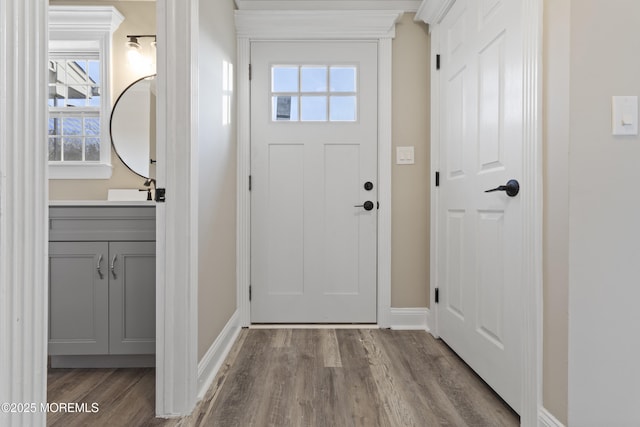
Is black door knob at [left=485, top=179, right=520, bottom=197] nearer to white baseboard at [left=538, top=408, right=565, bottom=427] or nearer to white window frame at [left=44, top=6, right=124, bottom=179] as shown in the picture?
white baseboard at [left=538, top=408, right=565, bottom=427]

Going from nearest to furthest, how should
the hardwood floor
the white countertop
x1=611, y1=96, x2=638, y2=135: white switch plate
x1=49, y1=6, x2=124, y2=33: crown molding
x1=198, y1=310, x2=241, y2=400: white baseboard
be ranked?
1. x1=611, y1=96, x2=638, y2=135: white switch plate
2. the hardwood floor
3. x1=198, y1=310, x2=241, y2=400: white baseboard
4. the white countertop
5. x1=49, y1=6, x2=124, y2=33: crown molding

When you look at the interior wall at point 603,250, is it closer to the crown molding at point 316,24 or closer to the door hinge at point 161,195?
the door hinge at point 161,195

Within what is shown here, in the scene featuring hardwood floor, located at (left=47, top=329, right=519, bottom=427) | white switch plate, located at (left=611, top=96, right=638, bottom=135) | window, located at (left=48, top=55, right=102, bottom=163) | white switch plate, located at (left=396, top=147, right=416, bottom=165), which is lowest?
hardwood floor, located at (left=47, top=329, right=519, bottom=427)

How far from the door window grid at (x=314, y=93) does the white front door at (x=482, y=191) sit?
0.64 meters

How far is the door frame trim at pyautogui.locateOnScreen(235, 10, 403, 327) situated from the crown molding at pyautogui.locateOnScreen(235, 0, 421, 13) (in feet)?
0.27

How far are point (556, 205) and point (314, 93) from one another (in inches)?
70.3

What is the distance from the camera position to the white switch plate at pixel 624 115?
109 centimetres

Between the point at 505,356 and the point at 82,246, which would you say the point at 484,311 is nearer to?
the point at 505,356

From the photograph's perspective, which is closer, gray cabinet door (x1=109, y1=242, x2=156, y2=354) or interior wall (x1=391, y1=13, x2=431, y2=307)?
gray cabinet door (x1=109, y1=242, x2=156, y2=354)

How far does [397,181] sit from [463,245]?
74cm

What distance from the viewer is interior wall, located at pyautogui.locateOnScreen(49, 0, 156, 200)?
2.47m

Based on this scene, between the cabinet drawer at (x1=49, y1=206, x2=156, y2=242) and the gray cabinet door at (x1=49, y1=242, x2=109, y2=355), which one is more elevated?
the cabinet drawer at (x1=49, y1=206, x2=156, y2=242)

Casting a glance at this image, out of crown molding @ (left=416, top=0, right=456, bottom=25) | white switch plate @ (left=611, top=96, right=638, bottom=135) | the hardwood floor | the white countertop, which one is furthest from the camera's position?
crown molding @ (left=416, top=0, right=456, bottom=25)

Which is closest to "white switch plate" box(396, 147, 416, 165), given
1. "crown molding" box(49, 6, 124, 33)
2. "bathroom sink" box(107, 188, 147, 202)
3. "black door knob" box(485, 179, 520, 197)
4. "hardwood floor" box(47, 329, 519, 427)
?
"black door knob" box(485, 179, 520, 197)
